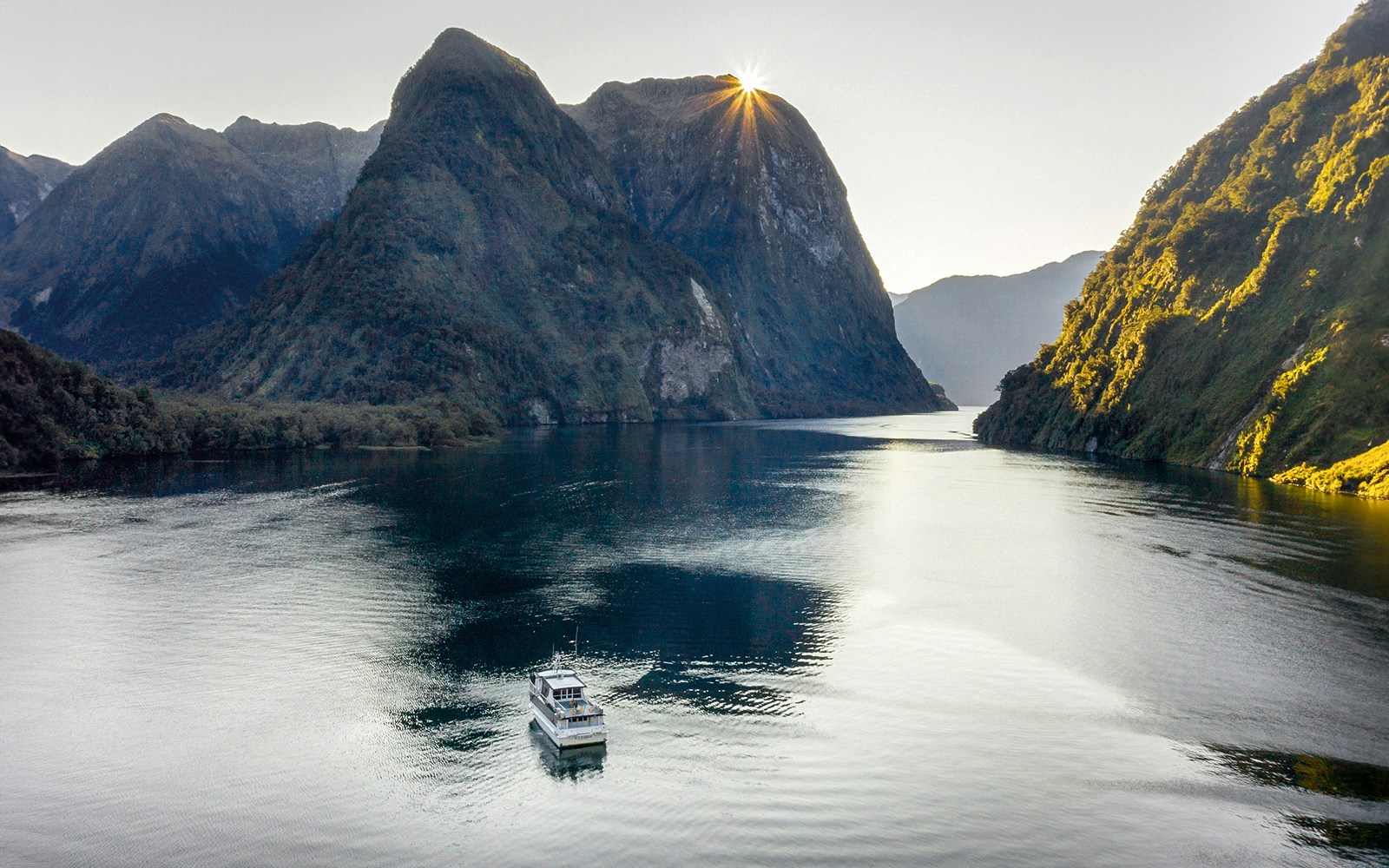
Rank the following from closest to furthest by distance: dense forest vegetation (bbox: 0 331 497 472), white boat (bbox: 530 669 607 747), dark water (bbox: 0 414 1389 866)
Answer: dark water (bbox: 0 414 1389 866), white boat (bbox: 530 669 607 747), dense forest vegetation (bbox: 0 331 497 472)

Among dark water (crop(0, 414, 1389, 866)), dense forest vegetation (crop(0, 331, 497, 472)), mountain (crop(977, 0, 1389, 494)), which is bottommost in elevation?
dark water (crop(0, 414, 1389, 866))

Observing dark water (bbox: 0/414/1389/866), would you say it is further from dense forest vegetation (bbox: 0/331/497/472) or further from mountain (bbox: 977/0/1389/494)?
dense forest vegetation (bbox: 0/331/497/472)

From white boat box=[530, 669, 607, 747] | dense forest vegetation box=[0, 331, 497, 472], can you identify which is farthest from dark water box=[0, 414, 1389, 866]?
dense forest vegetation box=[0, 331, 497, 472]

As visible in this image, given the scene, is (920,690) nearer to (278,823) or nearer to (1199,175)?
(278,823)

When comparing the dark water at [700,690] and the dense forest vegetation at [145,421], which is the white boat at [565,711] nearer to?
the dark water at [700,690]

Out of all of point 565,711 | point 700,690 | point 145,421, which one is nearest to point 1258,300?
point 700,690

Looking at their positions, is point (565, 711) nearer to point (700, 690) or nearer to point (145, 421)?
point (700, 690)

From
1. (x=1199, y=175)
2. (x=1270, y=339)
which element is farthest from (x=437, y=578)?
(x=1199, y=175)

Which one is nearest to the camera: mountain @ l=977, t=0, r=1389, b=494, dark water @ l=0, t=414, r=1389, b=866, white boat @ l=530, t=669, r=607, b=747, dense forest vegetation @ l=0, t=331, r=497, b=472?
dark water @ l=0, t=414, r=1389, b=866
